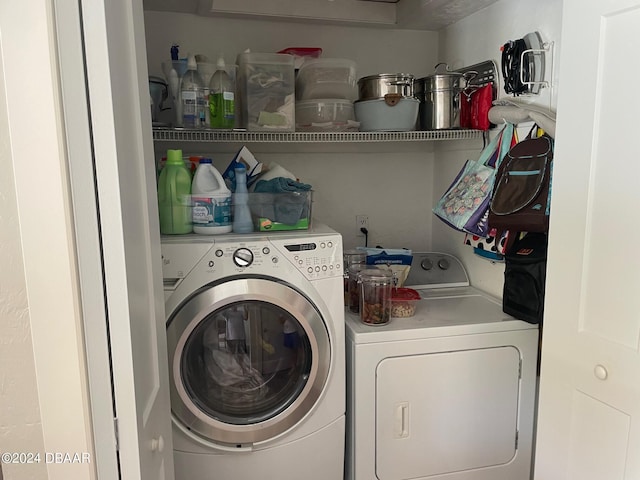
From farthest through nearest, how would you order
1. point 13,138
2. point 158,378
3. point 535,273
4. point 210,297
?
point 535,273 < point 210,297 < point 158,378 < point 13,138

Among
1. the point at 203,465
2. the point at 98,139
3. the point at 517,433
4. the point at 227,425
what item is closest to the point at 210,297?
the point at 227,425

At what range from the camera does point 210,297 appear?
167cm

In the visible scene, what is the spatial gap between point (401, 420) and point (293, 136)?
48.4 inches

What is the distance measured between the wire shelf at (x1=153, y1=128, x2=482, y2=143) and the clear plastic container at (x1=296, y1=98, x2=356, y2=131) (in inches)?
3.6

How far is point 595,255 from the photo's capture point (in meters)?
1.22

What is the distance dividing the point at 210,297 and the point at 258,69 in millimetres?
976

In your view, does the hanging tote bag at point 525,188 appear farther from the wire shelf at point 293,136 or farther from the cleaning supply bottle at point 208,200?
the cleaning supply bottle at point 208,200

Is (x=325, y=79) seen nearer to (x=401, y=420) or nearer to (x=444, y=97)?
(x=444, y=97)

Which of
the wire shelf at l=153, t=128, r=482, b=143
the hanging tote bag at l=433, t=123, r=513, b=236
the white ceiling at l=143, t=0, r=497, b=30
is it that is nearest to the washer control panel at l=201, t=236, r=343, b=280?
the wire shelf at l=153, t=128, r=482, b=143

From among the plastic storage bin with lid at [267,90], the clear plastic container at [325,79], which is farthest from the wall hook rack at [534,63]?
the plastic storage bin with lid at [267,90]

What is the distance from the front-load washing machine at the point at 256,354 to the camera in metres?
1.67

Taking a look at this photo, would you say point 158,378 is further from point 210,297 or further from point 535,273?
point 535,273

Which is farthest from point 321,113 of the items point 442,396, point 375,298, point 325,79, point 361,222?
point 442,396

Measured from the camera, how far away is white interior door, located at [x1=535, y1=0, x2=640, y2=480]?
1.13 metres
